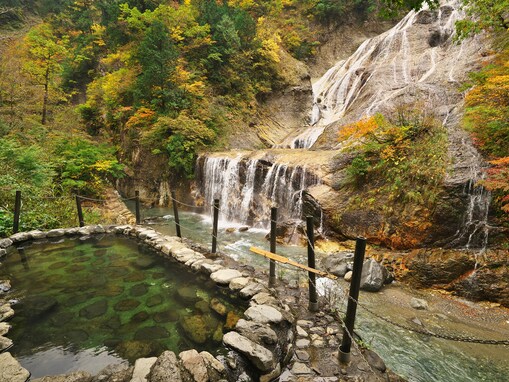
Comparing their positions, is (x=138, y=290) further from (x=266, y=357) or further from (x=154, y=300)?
(x=266, y=357)

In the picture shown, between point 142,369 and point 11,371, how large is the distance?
4.38 feet

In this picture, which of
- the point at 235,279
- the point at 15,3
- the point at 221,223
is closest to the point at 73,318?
the point at 235,279

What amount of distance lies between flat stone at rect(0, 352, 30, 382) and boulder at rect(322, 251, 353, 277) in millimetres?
5650

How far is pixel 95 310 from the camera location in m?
4.16

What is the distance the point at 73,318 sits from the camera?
3939 mm

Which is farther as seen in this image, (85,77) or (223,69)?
(85,77)

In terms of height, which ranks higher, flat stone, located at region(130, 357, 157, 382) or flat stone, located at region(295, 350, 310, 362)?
flat stone, located at region(130, 357, 157, 382)

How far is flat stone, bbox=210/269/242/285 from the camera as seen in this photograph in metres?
4.87

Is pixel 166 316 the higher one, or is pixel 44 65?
pixel 44 65

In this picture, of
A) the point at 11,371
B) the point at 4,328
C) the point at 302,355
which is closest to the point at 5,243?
the point at 4,328

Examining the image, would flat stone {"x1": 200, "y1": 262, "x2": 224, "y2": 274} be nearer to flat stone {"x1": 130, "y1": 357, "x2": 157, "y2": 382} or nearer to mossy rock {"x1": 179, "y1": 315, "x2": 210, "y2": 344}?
mossy rock {"x1": 179, "y1": 315, "x2": 210, "y2": 344}

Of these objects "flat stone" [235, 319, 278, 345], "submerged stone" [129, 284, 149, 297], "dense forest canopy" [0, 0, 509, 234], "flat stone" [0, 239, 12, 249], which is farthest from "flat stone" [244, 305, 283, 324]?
"flat stone" [0, 239, 12, 249]

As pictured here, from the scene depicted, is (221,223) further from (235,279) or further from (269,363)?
(269,363)

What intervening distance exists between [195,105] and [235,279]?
12.3 meters
